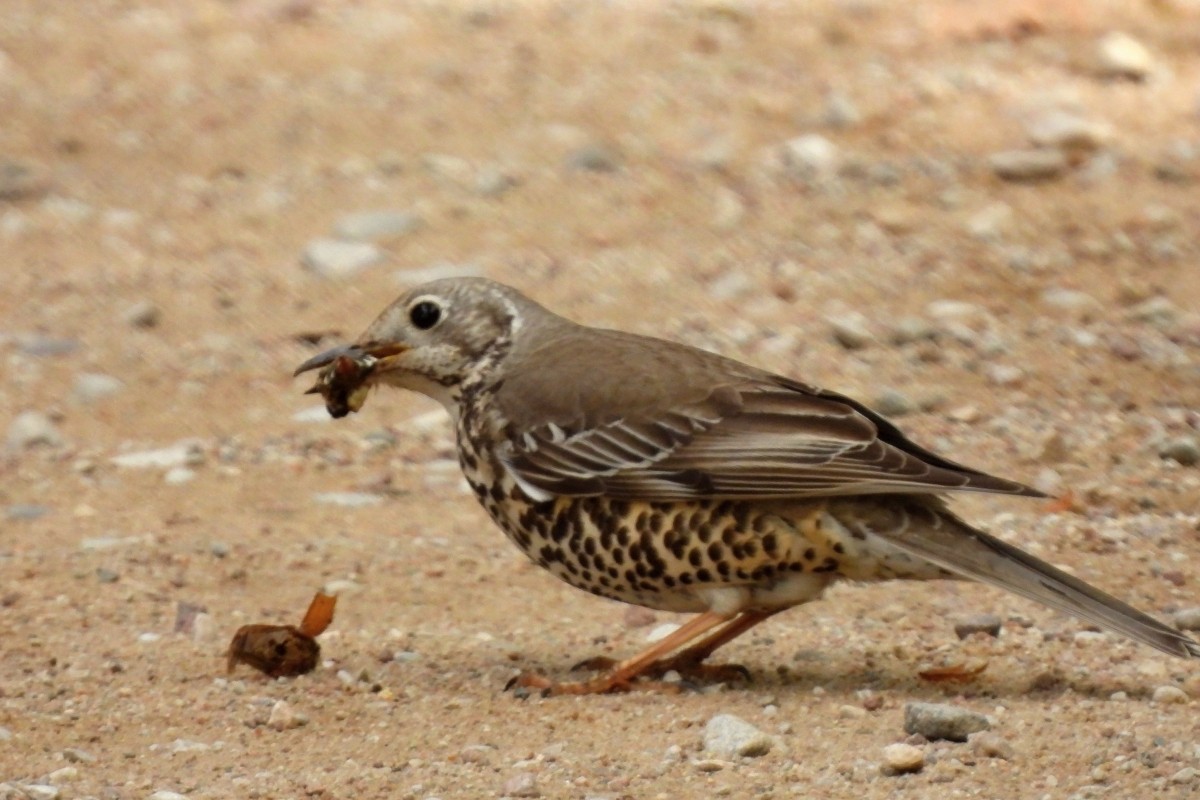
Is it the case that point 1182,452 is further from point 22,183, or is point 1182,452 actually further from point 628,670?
point 22,183

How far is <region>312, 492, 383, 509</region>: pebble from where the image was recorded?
738 cm

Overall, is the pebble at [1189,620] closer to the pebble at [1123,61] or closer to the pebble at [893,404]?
the pebble at [893,404]

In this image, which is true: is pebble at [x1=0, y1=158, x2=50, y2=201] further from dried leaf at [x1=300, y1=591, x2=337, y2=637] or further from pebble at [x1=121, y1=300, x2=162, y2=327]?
dried leaf at [x1=300, y1=591, x2=337, y2=637]

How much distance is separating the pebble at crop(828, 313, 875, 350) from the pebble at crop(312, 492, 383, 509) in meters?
2.10

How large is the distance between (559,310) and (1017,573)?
405 centimetres

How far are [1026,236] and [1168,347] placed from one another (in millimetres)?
1325

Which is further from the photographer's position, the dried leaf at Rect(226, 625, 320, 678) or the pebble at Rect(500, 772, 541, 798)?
the dried leaf at Rect(226, 625, 320, 678)

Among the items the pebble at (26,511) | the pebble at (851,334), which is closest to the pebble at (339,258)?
the pebble at (851,334)

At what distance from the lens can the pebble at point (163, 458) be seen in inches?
307

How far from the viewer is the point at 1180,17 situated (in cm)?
1224

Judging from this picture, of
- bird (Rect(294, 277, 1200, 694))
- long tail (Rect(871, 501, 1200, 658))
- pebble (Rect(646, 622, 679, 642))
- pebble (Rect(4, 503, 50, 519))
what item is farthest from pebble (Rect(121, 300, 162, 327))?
long tail (Rect(871, 501, 1200, 658))

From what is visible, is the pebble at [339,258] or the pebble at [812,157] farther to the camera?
the pebble at [812,157]

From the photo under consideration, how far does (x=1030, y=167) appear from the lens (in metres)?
10.3

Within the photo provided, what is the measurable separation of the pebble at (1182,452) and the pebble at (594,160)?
3869mm
